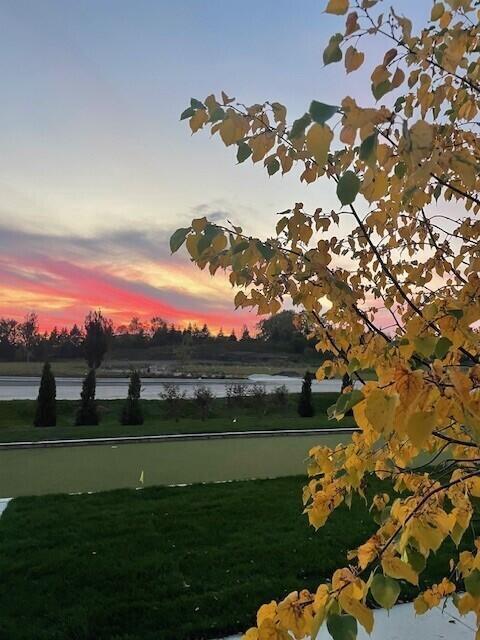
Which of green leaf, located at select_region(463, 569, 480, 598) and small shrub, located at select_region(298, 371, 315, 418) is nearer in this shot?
green leaf, located at select_region(463, 569, 480, 598)

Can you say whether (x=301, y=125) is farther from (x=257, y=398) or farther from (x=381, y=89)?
(x=257, y=398)

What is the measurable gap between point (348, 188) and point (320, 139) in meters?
0.09

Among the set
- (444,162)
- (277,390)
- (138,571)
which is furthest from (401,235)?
(277,390)

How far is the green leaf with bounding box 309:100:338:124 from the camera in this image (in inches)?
26.9

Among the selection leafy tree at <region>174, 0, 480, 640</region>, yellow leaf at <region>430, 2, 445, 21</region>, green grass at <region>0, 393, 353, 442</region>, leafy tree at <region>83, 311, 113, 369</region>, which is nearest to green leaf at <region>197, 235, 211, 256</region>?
leafy tree at <region>174, 0, 480, 640</region>

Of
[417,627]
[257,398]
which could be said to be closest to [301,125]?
[417,627]

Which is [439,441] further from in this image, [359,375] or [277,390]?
[277,390]

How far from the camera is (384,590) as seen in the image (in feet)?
2.95

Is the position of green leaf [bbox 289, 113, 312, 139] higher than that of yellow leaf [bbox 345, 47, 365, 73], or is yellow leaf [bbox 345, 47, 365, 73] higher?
yellow leaf [bbox 345, 47, 365, 73]

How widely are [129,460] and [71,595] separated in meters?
3.75

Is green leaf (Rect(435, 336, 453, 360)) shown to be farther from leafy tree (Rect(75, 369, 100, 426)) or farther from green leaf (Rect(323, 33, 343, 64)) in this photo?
leafy tree (Rect(75, 369, 100, 426))

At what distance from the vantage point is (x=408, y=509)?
45.4 inches

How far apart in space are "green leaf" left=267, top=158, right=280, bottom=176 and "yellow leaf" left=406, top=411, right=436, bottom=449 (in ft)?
3.02

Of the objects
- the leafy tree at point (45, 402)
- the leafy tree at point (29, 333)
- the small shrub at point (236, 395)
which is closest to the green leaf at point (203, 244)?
the leafy tree at point (45, 402)
